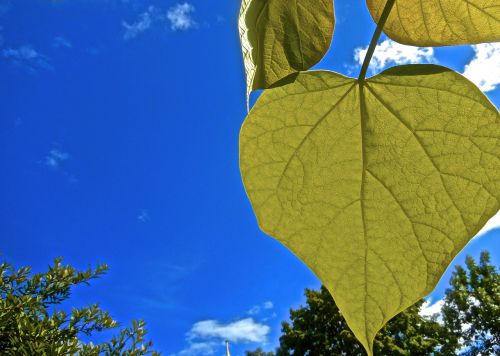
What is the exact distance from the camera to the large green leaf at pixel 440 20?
1.54 ft

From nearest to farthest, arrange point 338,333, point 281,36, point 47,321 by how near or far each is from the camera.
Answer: point 281,36 → point 47,321 → point 338,333

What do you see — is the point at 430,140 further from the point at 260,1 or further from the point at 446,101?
the point at 260,1

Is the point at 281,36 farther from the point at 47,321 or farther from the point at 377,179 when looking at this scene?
the point at 47,321

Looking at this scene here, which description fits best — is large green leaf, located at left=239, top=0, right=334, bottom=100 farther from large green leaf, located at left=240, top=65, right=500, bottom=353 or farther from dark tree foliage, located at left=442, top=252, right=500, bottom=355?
dark tree foliage, located at left=442, top=252, right=500, bottom=355

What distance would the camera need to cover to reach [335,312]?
1736 cm

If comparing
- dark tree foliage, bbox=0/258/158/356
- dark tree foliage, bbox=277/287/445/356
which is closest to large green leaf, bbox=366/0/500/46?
dark tree foliage, bbox=0/258/158/356

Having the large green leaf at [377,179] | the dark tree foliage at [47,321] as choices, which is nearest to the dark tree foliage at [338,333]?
the dark tree foliage at [47,321]

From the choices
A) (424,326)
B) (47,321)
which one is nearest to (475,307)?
(424,326)

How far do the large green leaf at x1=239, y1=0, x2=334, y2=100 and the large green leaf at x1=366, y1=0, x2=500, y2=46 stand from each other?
0.08 m

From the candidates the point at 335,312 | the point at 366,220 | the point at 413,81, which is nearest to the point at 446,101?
the point at 413,81

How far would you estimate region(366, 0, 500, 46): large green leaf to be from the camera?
18.5 inches

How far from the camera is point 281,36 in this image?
1.35 ft

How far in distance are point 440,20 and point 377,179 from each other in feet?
0.55

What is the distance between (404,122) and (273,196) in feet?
0.51
